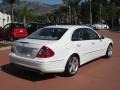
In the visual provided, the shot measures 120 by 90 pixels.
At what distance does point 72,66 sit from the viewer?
8.02 metres

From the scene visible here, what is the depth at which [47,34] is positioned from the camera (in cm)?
835

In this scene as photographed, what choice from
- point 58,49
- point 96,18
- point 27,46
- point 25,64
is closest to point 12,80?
point 25,64

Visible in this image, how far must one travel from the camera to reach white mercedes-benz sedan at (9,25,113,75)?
722 centimetres

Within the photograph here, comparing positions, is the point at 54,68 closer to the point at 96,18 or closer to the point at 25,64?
the point at 25,64

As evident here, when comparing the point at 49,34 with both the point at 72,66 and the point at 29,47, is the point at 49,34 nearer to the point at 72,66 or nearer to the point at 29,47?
the point at 29,47

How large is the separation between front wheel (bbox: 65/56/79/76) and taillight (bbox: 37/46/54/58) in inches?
32.0

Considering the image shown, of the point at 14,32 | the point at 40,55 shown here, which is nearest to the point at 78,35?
the point at 40,55

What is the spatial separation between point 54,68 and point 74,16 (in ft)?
239

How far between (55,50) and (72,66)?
0.99 meters

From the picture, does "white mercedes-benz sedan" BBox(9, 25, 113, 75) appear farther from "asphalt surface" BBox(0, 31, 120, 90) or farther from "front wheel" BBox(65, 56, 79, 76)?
"asphalt surface" BBox(0, 31, 120, 90)

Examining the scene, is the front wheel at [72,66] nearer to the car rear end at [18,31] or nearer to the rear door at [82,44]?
the rear door at [82,44]

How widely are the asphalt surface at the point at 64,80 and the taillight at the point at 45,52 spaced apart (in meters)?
0.75

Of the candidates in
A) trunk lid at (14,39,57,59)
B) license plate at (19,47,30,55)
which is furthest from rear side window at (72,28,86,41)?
license plate at (19,47,30,55)

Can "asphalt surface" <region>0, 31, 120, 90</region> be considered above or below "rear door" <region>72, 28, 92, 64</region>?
below
